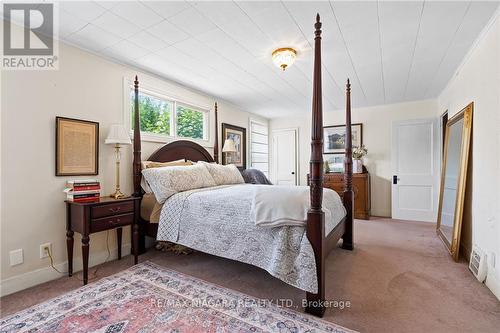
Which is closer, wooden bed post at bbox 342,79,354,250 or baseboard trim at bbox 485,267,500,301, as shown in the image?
baseboard trim at bbox 485,267,500,301

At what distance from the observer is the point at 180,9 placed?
6.38 feet

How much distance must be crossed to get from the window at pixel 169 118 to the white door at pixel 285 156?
8.12ft

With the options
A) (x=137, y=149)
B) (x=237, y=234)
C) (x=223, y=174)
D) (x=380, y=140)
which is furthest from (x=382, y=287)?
(x=380, y=140)

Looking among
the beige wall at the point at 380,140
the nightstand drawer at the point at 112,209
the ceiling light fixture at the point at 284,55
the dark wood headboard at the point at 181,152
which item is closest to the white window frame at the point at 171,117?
the dark wood headboard at the point at 181,152

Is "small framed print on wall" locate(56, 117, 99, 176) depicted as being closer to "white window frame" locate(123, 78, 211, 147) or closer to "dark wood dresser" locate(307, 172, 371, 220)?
"white window frame" locate(123, 78, 211, 147)

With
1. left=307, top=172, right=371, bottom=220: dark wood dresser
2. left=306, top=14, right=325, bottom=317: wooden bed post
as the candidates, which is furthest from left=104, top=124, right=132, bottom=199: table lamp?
left=307, top=172, right=371, bottom=220: dark wood dresser

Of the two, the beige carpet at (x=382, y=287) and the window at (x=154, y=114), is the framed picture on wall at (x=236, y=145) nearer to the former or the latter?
the window at (x=154, y=114)

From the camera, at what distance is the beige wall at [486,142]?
202cm

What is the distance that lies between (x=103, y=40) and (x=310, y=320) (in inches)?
122

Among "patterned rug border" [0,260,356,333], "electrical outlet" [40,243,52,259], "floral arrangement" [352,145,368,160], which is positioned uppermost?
"floral arrangement" [352,145,368,160]

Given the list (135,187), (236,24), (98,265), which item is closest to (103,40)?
(236,24)

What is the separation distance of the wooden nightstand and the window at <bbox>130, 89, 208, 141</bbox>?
43.7 inches

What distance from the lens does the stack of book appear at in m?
2.30

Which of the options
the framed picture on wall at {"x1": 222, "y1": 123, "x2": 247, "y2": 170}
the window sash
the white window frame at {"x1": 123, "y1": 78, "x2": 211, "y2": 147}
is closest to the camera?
the white window frame at {"x1": 123, "y1": 78, "x2": 211, "y2": 147}
